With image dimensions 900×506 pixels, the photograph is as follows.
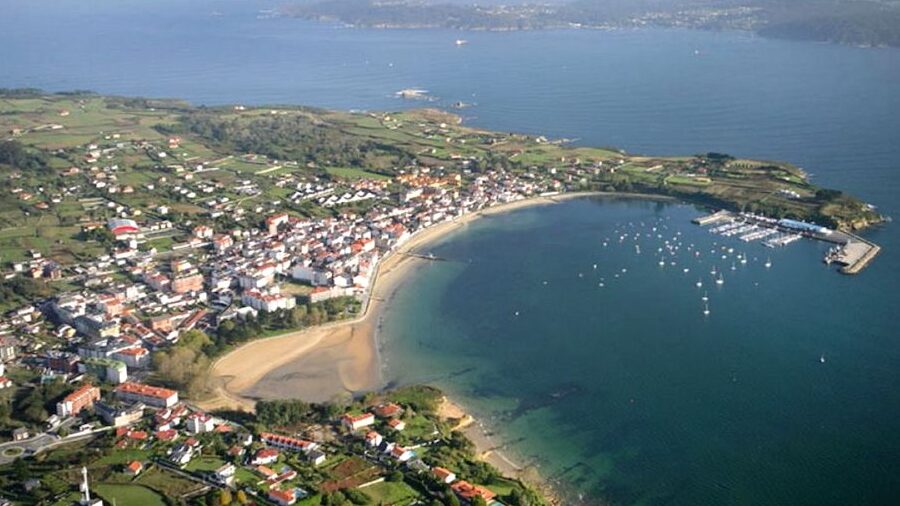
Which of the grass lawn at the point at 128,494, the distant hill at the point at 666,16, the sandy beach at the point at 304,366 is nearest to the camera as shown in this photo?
the grass lawn at the point at 128,494

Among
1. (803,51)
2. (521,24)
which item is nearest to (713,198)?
(803,51)

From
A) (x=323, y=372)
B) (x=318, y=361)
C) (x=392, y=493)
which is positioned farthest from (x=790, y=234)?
(x=392, y=493)

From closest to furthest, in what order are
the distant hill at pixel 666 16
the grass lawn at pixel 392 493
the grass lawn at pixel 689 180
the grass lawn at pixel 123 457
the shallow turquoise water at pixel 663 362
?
1. the grass lawn at pixel 392 493
2. the grass lawn at pixel 123 457
3. the shallow turquoise water at pixel 663 362
4. the grass lawn at pixel 689 180
5. the distant hill at pixel 666 16

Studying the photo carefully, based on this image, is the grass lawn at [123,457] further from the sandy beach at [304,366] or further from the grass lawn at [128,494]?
the sandy beach at [304,366]

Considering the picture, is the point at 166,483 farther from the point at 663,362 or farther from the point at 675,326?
the point at 675,326

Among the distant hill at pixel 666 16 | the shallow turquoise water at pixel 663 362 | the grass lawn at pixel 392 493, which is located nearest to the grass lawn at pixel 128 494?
the grass lawn at pixel 392 493

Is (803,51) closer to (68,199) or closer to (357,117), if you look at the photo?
(357,117)
